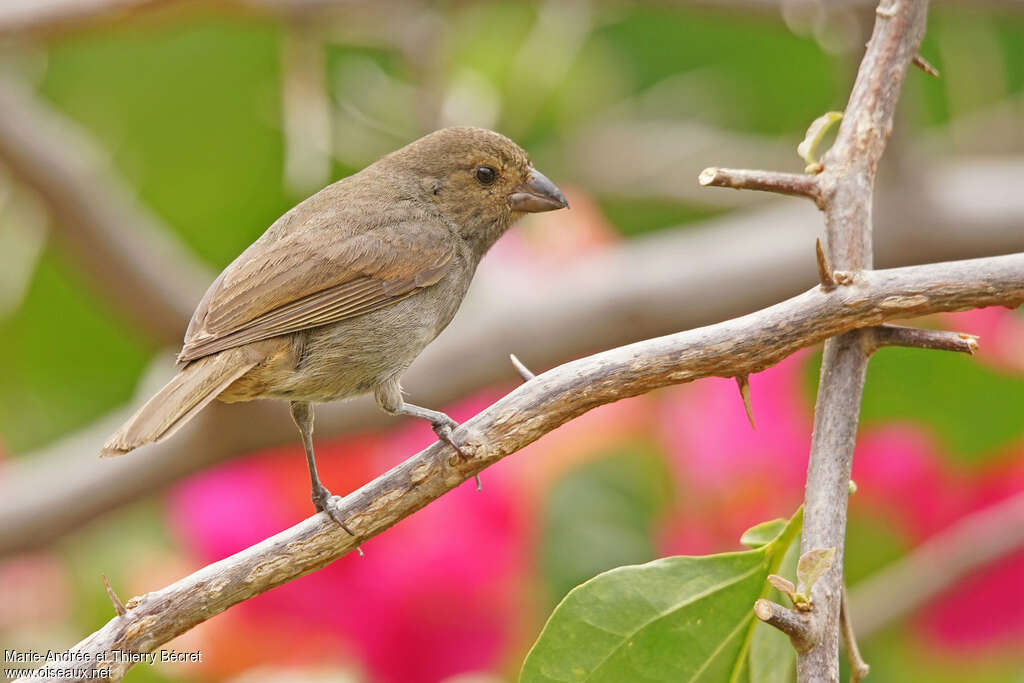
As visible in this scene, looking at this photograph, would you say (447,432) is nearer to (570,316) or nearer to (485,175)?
(485,175)

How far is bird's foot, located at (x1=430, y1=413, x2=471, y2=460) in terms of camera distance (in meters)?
1.73

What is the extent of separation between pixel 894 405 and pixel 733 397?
417mm

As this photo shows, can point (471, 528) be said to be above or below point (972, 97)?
below

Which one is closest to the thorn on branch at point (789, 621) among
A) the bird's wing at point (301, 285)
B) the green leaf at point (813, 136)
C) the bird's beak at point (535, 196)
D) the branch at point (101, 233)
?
the green leaf at point (813, 136)

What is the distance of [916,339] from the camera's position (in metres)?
1.76

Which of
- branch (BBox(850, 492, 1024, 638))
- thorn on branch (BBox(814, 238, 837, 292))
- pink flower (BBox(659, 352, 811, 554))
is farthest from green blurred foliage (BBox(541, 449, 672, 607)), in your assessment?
thorn on branch (BBox(814, 238, 837, 292))

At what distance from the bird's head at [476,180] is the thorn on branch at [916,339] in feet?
3.26

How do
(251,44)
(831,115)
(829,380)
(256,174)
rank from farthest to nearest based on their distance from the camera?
1. (251,44)
2. (256,174)
3. (831,115)
4. (829,380)

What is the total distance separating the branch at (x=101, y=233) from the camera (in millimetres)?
3936

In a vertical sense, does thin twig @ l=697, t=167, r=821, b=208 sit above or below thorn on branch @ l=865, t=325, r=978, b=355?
above

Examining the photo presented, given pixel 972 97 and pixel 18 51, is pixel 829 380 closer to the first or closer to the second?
pixel 18 51

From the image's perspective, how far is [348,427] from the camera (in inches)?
152

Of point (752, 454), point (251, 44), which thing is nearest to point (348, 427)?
point (752, 454)

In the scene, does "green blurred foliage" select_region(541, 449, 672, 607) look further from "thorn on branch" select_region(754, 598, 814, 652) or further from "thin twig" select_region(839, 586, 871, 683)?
"thorn on branch" select_region(754, 598, 814, 652)
